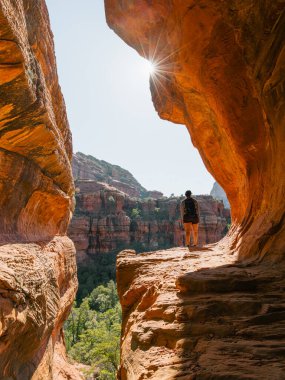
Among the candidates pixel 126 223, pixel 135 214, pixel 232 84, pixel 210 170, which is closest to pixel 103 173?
pixel 135 214

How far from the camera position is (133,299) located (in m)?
6.03

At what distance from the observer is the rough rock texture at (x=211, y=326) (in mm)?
2791

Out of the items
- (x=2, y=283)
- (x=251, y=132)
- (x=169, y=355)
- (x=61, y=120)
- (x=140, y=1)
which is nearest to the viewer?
(x=169, y=355)

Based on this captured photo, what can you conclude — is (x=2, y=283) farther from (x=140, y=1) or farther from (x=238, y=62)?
(x=140, y=1)

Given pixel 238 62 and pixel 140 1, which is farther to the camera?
pixel 140 1

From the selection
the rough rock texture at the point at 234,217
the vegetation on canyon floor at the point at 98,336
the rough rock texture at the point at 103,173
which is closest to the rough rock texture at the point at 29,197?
the rough rock texture at the point at 234,217

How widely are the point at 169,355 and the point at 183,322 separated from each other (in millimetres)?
554

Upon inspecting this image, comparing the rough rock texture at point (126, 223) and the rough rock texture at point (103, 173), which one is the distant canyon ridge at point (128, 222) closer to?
the rough rock texture at point (126, 223)

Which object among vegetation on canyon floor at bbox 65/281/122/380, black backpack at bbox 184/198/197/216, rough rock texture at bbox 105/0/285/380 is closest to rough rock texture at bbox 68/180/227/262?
vegetation on canyon floor at bbox 65/281/122/380

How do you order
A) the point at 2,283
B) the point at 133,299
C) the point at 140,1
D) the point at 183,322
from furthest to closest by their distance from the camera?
the point at 140,1 → the point at 133,299 → the point at 2,283 → the point at 183,322

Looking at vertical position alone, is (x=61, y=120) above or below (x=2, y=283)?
above

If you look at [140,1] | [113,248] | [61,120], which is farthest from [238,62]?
[113,248]

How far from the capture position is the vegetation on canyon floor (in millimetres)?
19609

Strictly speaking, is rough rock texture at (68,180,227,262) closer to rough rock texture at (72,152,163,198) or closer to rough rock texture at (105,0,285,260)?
rough rock texture at (72,152,163,198)
